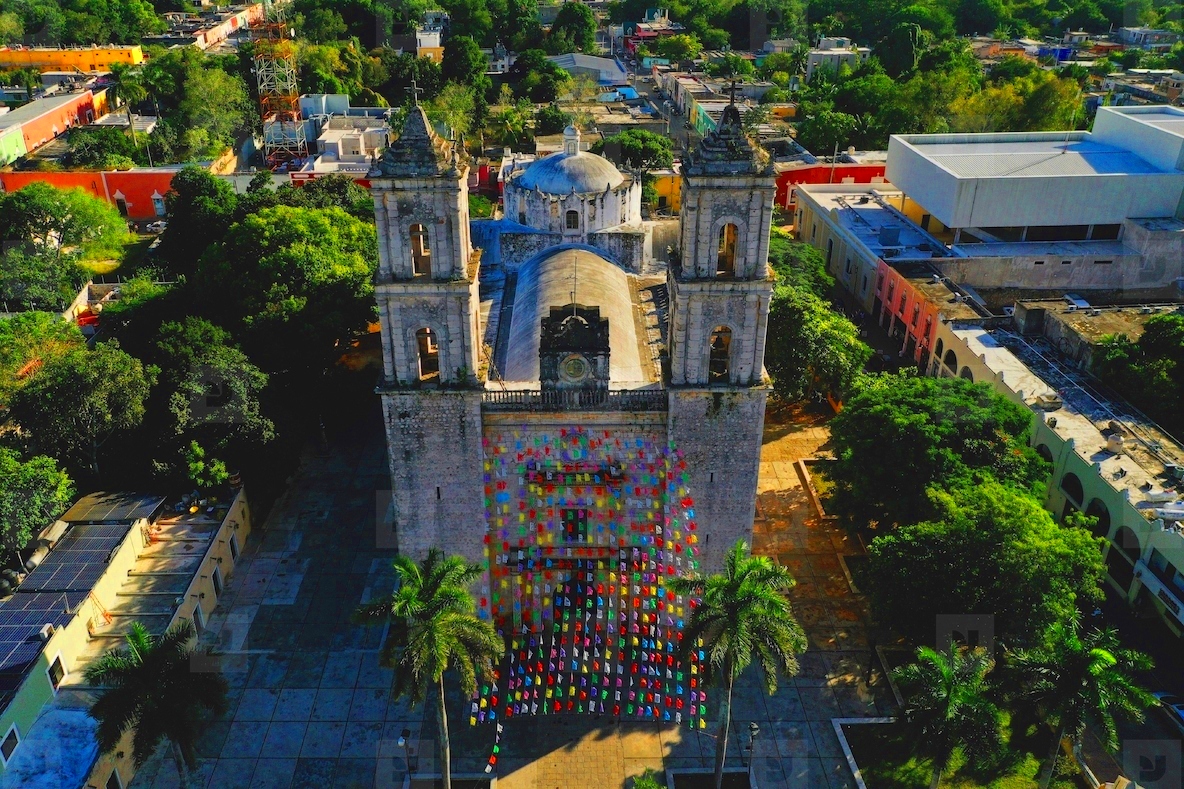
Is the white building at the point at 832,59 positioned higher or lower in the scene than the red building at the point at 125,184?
higher

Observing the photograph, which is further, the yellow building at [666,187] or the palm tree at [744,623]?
the yellow building at [666,187]

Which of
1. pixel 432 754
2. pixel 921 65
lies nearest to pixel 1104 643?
pixel 432 754

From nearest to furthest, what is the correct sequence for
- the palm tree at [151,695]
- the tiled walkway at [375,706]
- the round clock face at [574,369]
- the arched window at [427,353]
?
the palm tree at [151,695], the tiled walkway at [375,706], the round clock face at [574,369], the arched window at [427,353]

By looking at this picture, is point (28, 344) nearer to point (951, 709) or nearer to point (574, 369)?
point (574, 369)

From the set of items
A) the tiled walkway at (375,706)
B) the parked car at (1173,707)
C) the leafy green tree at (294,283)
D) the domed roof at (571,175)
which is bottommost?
the tiled walkway at (375,706)

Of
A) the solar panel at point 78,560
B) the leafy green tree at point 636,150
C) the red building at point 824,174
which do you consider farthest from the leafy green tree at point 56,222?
the red building at point 824,174

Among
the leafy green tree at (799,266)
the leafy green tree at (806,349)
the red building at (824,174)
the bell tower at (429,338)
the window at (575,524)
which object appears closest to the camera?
the bell tower at (429,338)

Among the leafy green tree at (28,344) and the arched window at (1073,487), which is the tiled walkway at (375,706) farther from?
the leafy green tree at (28,344)

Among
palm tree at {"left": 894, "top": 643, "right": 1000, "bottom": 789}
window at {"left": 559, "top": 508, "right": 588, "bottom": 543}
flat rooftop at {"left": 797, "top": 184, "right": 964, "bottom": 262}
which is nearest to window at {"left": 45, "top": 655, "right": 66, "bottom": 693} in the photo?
window at {"left": 559, "top": 508, "right": 588, "bottom": 543}
